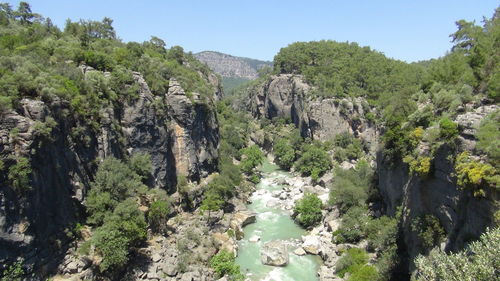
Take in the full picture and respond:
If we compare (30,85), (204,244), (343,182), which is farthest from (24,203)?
(343,182)

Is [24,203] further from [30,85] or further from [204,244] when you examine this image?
[204,244]

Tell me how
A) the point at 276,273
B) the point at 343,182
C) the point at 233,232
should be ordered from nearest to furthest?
the point at 276,273 → the point at 233,232 → the point at 343,182

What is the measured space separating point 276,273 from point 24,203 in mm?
21843

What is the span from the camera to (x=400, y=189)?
32.5 metres

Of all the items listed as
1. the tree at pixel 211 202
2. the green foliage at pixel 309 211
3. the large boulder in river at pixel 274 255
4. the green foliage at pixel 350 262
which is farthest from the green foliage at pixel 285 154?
the green foliage at pixel 350 262

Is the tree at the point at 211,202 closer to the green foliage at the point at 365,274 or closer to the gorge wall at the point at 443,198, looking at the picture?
the green foliage at the point at 365,274

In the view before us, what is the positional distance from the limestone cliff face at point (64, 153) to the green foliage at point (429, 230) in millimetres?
26900

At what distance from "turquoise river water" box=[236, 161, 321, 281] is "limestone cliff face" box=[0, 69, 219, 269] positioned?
11578 millimetres

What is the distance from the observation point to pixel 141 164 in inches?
1555

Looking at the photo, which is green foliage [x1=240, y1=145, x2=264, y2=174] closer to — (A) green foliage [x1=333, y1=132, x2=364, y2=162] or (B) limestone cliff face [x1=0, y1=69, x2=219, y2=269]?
(A) green foliage [x1=333, y1=132, x2=364, y2=162]

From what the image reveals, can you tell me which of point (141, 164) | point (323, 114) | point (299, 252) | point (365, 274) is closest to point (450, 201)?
point (365, 274)

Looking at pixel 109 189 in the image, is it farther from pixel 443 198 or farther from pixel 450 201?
pixel 450 201

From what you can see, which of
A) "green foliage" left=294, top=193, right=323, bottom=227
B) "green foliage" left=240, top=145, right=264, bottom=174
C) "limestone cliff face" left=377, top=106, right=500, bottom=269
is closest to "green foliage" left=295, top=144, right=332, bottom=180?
"green foliage" left=240, top=145, right=264, bottom=174

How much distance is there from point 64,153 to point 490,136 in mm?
31264
